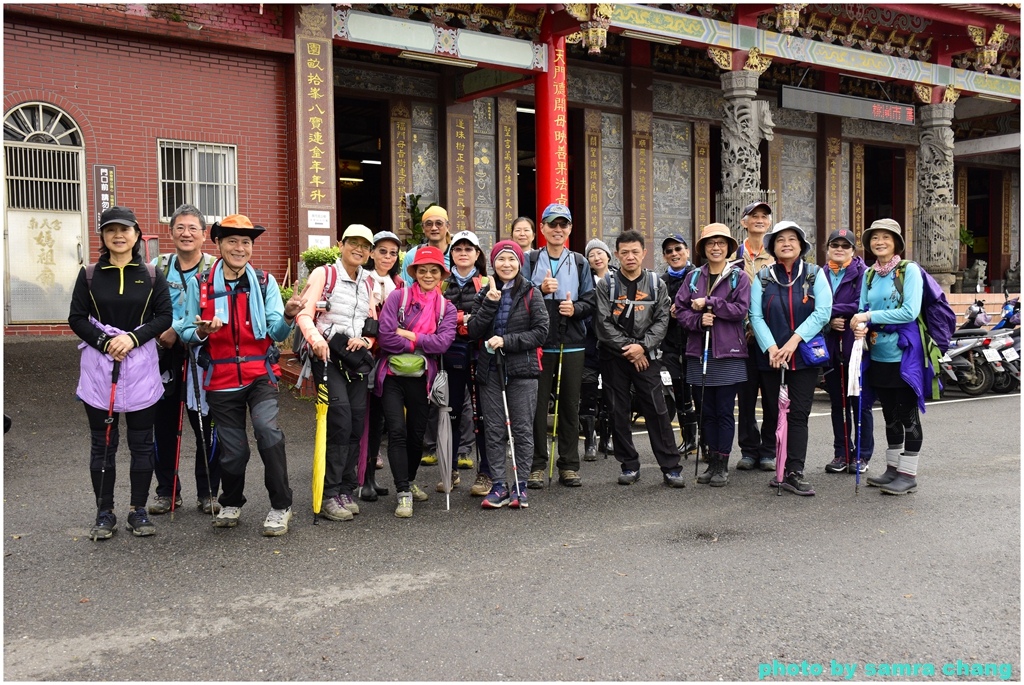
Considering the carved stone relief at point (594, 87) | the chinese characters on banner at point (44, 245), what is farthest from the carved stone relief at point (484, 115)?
the chinese characters on banner at point (44, 245)

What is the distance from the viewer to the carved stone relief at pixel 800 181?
20438 mm

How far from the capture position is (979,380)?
40.1ft

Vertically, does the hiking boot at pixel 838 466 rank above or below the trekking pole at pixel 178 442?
below

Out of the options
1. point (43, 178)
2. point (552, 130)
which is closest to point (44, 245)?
point (43, 178)

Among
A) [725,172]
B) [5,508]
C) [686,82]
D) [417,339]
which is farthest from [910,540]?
[686,82]

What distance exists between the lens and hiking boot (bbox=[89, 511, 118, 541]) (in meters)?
5.25

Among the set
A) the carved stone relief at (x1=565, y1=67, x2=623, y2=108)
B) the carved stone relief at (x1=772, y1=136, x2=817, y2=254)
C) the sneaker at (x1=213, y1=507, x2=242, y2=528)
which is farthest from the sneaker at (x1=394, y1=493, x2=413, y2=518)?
the carved stone relief at (x1=772, y1=136, x2=817, y2=254)

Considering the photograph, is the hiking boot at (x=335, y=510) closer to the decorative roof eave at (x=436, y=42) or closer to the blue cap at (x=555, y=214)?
the blue cap at (x=555, y=214)

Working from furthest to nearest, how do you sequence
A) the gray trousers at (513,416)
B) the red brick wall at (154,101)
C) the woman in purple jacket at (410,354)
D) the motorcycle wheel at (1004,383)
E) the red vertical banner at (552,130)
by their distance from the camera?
the red vertical banner at (552,130), the motorcycle wheel at (1004,383), the red brick wall at (154,101), the gray trousers at (513,416), the woman in purple jacket at (410,354)

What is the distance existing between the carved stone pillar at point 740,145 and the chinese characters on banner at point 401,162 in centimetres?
551

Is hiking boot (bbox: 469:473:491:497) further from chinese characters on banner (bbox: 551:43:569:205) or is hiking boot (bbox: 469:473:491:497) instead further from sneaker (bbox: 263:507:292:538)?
chinese characters on banner (bbox: 551:43:569:205)

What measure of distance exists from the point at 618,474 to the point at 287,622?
3.74m

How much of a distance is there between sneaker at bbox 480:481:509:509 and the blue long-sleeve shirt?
2.85 meters

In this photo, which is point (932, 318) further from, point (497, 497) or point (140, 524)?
point (140, 524)
